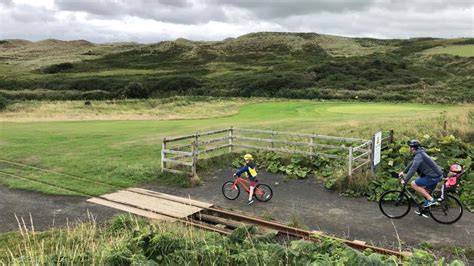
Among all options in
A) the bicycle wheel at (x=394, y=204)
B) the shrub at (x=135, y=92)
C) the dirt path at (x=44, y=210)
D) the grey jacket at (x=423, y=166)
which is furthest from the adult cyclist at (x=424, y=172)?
the shrub at (x=135, y=92)

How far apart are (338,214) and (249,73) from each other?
72.9 m

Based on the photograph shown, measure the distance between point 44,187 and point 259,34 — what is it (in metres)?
148

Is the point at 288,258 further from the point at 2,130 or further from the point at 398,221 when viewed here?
the point at 2,130

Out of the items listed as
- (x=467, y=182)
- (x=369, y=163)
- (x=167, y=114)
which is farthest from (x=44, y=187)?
(x=167, y=114)

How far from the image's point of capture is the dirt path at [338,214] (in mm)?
10484

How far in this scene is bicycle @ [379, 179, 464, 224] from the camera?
1130 centimetres

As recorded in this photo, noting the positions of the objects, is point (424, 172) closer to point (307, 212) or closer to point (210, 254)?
point (307, 212)

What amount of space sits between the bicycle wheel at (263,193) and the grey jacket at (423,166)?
3914mm

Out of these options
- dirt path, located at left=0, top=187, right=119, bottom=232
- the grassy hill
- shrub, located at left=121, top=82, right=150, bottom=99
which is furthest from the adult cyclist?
shrub, located at left=121, top=82, right=150, bottom=99

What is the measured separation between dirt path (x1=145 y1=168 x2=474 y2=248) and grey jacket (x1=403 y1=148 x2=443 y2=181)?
4.06ft

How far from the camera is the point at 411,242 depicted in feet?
33.2

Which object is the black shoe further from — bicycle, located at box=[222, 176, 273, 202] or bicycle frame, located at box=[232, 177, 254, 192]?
bicycle frame, located at box=[232, 177, 254, 192]

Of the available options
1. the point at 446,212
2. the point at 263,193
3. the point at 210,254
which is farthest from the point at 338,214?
the point at 210,254

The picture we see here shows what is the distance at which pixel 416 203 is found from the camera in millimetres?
11711
